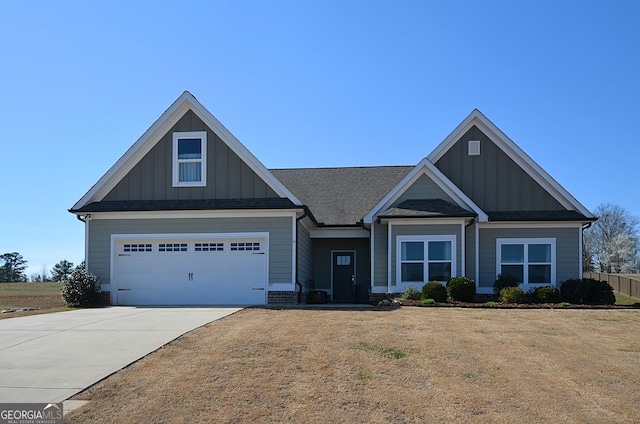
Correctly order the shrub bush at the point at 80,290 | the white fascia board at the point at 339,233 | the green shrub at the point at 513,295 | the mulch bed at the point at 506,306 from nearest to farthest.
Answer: the mulch bed at the point at 506,306 → the green shrub at the point at 513,295 → the shrub bush at the point at 80,290 → the white fascia board at the point at 339,233

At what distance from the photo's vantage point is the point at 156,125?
20.8m

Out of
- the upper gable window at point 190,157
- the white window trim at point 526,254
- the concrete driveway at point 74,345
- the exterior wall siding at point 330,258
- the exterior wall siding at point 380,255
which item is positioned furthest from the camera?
the exterior wall siding at point 330,258

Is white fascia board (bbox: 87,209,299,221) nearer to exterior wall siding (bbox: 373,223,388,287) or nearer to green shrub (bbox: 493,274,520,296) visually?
exterior wall siding (bbox: 373,223,388,287)

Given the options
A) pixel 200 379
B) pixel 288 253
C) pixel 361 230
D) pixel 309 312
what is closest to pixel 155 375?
pixel 200 379

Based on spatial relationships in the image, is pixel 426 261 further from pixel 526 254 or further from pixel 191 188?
pixel 191 188

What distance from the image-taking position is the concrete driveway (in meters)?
9.00

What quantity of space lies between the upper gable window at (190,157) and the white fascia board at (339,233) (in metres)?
4.99

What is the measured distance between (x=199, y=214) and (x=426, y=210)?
7.39 metres

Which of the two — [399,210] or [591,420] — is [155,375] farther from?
[399,210]

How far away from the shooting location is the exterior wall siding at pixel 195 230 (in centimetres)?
2005

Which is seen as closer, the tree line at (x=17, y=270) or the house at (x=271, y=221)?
the house at (x=271, y=221)

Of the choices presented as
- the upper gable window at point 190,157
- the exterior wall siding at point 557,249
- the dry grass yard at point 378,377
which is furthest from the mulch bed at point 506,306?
the upper gable window at point 190,157

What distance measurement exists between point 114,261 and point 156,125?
475cm

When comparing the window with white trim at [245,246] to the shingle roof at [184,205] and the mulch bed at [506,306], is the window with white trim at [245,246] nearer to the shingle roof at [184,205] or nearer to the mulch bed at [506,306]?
the shingle roof at [184,205]
